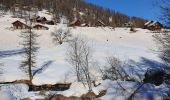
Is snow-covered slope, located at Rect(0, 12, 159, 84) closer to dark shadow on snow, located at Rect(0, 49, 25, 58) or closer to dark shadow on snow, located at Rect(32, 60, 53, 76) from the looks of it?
dark shadow on snow, located at Rect(32, 60, 53, 76)

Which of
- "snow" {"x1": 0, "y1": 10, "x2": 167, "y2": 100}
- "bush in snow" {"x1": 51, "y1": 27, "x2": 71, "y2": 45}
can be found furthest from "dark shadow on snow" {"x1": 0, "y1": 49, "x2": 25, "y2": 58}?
"bush in snow" {"x1": 51, "y1": 27, "x2": 71, "y2": 45}

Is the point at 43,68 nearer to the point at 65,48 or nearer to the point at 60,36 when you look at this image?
the point at 65,48

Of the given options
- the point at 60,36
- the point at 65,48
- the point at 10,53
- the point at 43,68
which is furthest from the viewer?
the point at 60,36

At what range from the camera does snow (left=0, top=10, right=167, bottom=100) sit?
103 feet

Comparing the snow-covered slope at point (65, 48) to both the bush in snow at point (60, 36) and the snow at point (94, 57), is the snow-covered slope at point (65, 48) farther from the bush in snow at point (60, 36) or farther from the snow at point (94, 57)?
the bush in snow at point (60, 36)

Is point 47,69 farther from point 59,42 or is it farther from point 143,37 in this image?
point 143,37

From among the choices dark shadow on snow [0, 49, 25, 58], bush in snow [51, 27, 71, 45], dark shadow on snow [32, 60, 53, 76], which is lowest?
dark shadow on snow [32, 60, 53, 76]

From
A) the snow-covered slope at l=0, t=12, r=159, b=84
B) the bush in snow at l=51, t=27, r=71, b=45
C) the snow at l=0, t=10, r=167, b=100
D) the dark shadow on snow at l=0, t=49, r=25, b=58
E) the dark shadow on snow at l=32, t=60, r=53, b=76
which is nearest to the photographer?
the snow at l=0, t=10, r=167, b=100

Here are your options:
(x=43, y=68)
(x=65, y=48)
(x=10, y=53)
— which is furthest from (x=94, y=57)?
(x=10, y=53)

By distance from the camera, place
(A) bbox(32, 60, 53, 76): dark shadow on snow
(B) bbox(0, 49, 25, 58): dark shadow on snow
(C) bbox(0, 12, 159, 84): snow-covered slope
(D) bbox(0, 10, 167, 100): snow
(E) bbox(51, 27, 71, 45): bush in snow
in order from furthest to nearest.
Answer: (E) bbox(51, 27, 71, 45): bush in snow, (B) bbox(0, 49, 25, 58): dark shadow on snow, (A) bbox(32, 60, 53, 76): dark shadow on snow, (C) bbox(0, 12, 159, 84): snow-covered slope, (D) bbox(0, 10, 167, 100): snow

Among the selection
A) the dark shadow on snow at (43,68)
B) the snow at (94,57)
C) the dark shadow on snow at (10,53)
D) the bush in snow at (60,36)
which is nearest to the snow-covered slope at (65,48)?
the snow at (94,57)

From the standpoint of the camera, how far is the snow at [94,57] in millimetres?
31388

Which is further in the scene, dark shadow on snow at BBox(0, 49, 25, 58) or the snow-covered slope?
dark shadow on snow at BBox(0, 49, 25, 58)

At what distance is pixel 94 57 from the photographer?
70.5m
